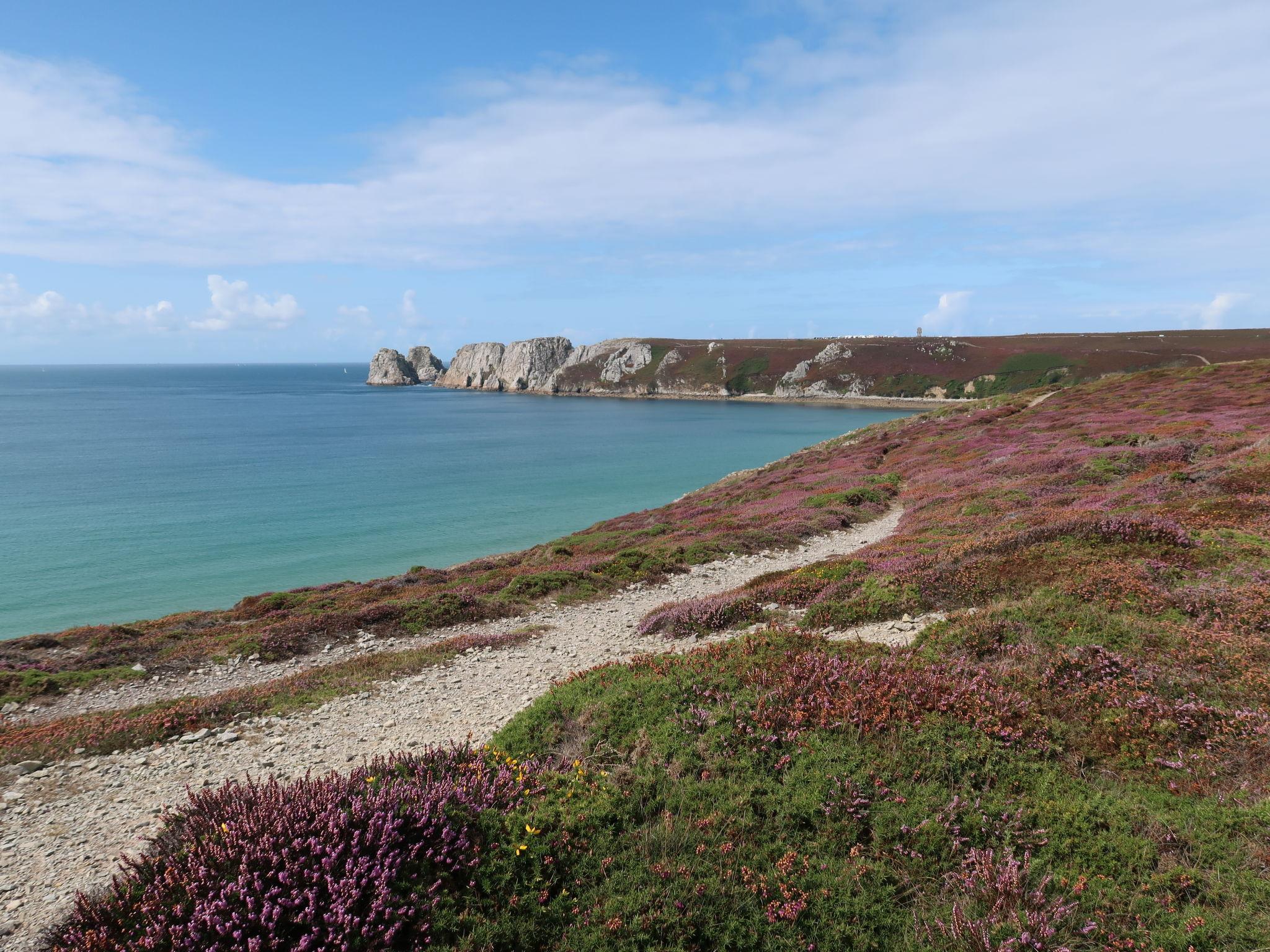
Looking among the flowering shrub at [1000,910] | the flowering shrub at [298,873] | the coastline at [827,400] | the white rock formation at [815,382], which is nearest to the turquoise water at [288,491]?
the coastline at [827,400]

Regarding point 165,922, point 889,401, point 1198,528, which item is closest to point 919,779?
point 165,922

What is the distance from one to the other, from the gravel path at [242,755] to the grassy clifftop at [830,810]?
1.51m

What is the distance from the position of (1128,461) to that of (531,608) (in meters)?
25.2

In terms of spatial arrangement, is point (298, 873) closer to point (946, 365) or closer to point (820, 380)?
point (820, 380)

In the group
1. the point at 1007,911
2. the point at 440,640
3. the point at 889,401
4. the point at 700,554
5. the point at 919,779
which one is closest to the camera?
the point at 1007,911

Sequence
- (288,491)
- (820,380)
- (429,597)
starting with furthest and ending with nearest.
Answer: (820,380)
(288,491)
(429,597)

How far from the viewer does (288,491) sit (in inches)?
2205

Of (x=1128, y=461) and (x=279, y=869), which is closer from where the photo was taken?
(x=279, y=869)

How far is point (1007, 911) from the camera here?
191 inches

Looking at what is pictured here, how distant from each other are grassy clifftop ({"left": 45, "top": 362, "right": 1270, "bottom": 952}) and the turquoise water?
31200mm

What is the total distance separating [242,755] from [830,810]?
9.23 meters

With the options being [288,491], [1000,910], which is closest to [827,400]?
[288,491]

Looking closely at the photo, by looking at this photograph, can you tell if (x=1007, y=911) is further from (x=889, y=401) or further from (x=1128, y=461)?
(x=889, y=401)

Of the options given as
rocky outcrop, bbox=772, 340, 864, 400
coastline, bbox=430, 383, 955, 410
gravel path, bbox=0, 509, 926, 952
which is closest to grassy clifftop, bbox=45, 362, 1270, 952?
gravel path, bbox=0, 509, 926, 952
